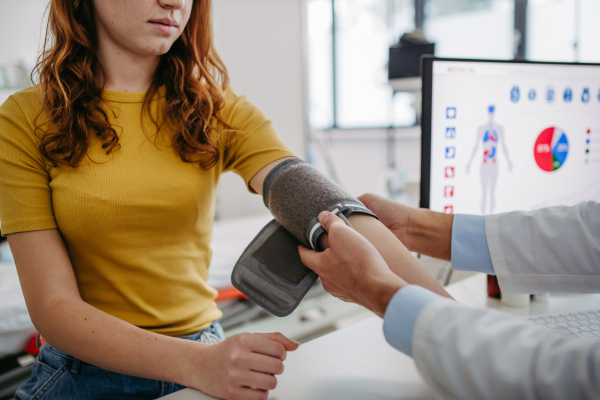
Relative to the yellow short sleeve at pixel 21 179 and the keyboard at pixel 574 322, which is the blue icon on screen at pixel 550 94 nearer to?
the keyboard at pixel 574 322

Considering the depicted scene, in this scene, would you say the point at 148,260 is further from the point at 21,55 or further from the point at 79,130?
the point at 21,55

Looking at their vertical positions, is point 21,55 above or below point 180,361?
above

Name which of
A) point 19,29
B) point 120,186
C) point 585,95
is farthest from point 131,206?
point 19,29

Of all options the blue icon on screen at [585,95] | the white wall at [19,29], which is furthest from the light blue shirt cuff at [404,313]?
the white wall at [19,29]

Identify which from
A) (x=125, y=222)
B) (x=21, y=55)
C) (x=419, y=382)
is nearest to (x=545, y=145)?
(x=419, y=382)

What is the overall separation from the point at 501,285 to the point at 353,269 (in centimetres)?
40

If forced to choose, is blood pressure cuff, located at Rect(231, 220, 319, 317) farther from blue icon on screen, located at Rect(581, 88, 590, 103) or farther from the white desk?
blue icon on screen, located at Rect(581, 88, 590, 103)

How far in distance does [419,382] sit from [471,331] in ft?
0.68

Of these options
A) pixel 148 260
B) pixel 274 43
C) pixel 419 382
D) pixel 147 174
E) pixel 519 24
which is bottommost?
pixel 419 382

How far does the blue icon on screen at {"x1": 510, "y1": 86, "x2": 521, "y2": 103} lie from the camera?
101 cm

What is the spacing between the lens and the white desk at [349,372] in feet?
1.93

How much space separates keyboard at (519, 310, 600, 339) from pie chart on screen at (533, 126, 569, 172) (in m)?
0.42

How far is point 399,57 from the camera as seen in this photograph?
170cm

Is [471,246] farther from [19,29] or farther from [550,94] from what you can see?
[19,29]
